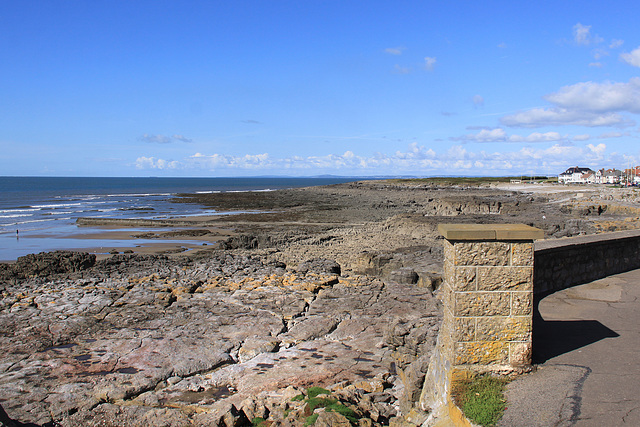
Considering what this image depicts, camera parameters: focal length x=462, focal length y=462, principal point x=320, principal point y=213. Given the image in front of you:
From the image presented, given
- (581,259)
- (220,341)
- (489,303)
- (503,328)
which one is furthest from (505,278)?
(220,341)

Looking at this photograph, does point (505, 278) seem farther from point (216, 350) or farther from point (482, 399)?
point (216, 350)

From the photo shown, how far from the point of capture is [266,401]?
591 centimetres

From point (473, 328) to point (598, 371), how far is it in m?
1.23

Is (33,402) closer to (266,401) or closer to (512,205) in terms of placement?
(266,401)

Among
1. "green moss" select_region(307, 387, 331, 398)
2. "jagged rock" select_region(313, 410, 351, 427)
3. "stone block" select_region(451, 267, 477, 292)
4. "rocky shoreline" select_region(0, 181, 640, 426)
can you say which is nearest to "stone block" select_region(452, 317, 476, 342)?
"stone block" select_region(451, 267, 477, 292)

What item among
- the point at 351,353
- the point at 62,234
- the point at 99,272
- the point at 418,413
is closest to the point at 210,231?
the point at 62,234

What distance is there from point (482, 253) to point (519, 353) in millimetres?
1005

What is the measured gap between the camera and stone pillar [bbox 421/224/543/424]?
Result: 4.18 metres

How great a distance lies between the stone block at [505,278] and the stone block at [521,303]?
57 mm

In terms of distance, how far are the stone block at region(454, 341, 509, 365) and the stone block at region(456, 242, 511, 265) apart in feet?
2.47

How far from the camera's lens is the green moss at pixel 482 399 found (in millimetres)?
3598

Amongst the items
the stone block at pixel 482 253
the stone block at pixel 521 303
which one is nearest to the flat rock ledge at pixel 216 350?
the stone block at pixel 521 303

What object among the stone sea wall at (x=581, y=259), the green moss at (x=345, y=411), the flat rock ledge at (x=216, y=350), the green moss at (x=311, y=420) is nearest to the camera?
the green moss at (x=311, y=420)

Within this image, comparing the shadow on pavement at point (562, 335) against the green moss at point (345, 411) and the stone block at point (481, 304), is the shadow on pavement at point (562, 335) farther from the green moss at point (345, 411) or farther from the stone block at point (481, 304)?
→ the green moss at point (345, 411)
